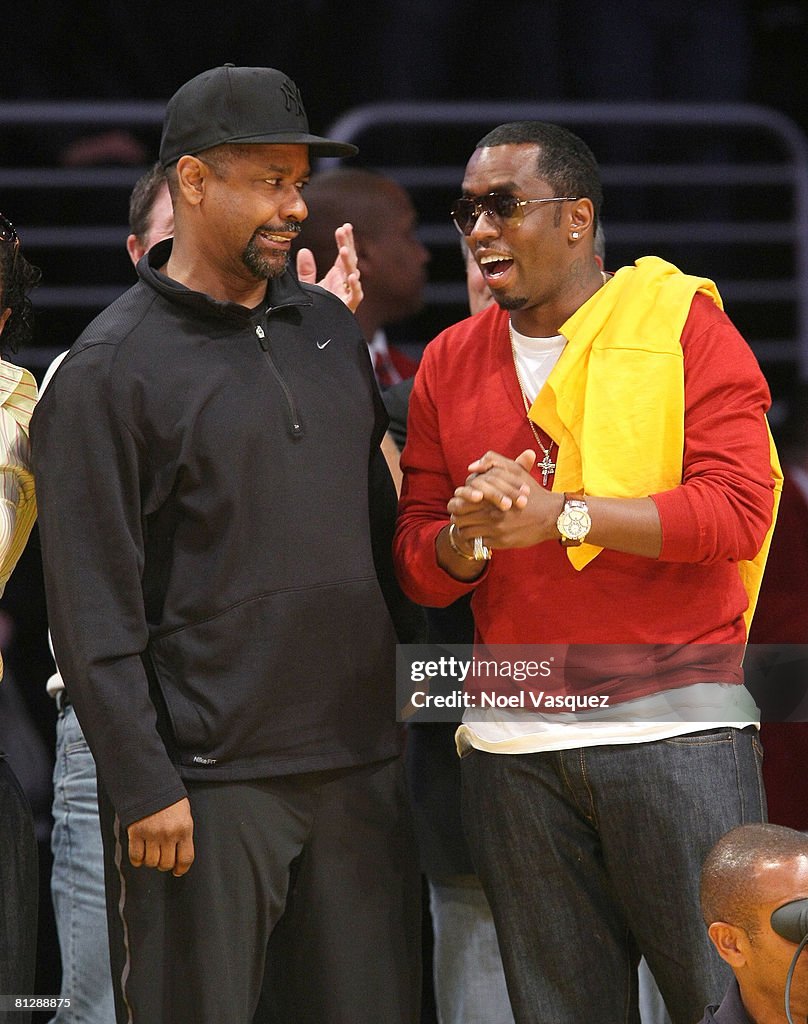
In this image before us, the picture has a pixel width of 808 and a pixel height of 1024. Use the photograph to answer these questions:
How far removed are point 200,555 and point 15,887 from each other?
57 centimetres

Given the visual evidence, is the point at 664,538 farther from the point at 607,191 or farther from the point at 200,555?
the point at 607,191

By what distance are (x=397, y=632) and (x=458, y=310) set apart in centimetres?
234

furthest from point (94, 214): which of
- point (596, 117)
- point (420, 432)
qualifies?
point (420, 432)

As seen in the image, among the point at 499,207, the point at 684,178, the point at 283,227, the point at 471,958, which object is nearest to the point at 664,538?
the point at 499,207

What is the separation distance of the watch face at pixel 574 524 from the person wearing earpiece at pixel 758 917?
463 millimetres

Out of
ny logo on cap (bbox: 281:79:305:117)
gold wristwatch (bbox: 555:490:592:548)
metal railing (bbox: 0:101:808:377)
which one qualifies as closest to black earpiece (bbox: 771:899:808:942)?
gold wristwatch (bbox: 555:490:592:548)

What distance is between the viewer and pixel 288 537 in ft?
8.07

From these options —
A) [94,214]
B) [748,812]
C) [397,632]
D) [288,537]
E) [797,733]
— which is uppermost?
[94,214]

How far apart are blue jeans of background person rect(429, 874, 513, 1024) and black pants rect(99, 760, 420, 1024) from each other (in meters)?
0.45

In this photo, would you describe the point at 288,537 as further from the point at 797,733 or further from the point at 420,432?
the point at 797,733

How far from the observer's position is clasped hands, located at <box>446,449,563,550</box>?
2.29m

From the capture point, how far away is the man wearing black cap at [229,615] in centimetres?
238

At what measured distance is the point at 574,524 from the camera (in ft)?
7.58

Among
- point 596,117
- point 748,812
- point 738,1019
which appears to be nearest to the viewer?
point 738,1019
